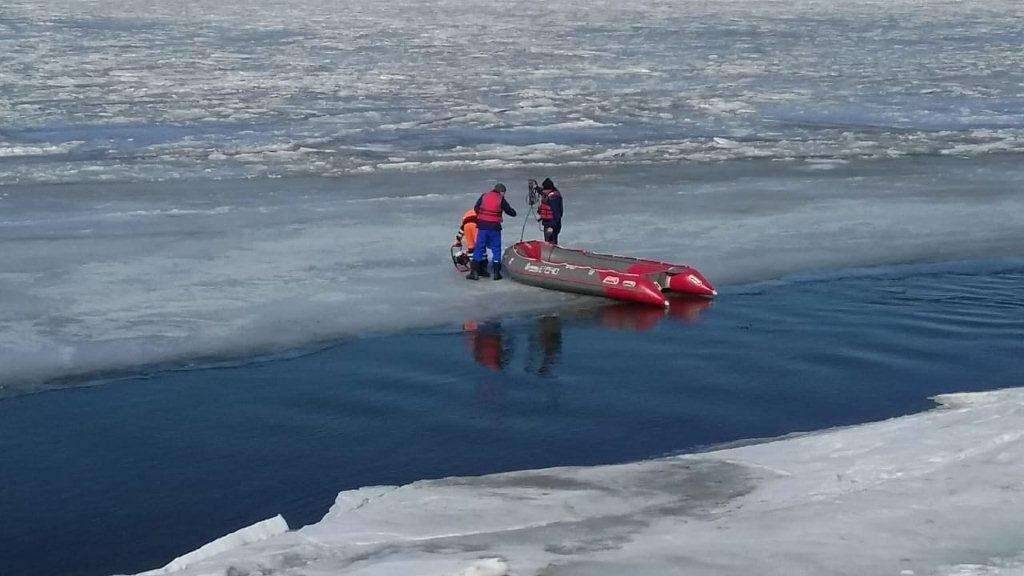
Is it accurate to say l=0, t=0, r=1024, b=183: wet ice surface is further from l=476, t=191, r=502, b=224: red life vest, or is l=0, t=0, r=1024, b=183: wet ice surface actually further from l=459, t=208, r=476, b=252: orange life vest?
l=476, t=191, r=502, b=224: red life vest

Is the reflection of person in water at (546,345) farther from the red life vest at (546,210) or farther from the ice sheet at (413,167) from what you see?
the red life vest at (546,210)

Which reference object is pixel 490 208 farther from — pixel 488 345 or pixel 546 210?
pixel 488 345

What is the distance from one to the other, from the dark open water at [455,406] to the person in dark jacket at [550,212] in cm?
163

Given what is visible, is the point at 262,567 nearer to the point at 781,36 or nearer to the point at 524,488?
the point at 524,488

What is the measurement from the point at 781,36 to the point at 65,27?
84.9ft

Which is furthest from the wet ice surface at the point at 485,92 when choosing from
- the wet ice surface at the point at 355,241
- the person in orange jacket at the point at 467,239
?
the person in orange jacket at the point at 467,239

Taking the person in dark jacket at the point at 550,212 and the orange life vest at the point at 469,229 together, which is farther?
the person in dark jacket at the point at 550,212

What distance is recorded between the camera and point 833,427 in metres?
11.1

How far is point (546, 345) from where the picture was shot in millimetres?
13453

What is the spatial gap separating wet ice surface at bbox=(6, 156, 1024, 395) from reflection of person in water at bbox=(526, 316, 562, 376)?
1.75ft

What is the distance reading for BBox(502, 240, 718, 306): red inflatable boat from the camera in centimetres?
1452

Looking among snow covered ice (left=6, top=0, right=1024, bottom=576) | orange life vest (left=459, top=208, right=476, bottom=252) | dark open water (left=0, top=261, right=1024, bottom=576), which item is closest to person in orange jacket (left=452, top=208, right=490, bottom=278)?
orange life vest (left=459, top=208, right=476, bottom=252)

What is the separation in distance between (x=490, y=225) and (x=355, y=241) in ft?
8.21

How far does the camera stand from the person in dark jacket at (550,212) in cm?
1600
